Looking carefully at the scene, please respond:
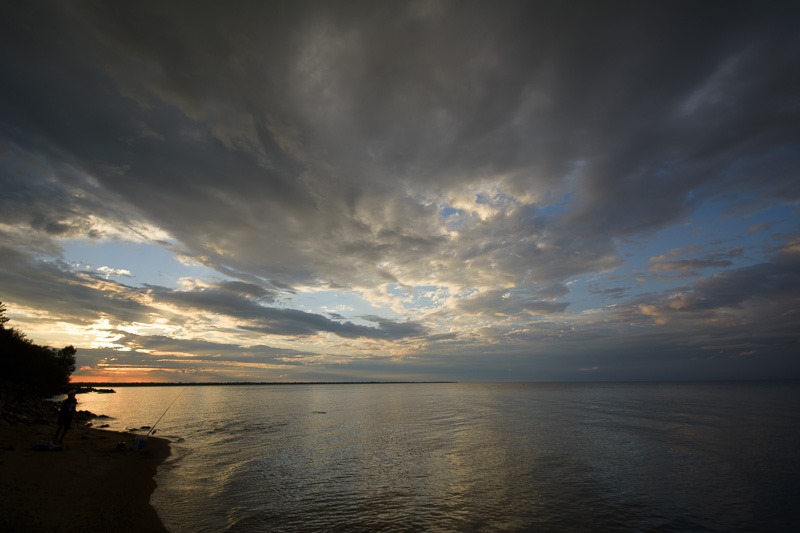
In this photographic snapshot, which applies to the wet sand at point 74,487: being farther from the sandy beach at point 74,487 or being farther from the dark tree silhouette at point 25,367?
the dark tree silhouette at point 25,367

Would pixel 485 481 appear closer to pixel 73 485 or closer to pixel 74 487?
pixel 74 487

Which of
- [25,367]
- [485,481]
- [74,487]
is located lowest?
[485,481]

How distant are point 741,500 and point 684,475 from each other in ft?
15.5

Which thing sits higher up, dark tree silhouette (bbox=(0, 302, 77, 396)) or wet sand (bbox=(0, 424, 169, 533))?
dark tree silhouette (bbox=(0, 302, 77, 396))

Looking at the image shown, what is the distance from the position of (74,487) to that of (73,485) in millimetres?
347

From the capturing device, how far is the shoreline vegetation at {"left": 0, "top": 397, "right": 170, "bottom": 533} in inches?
527

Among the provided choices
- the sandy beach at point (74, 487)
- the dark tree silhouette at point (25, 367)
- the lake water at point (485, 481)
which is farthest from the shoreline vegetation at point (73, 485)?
the dark tree silhouette at point (25, 367)

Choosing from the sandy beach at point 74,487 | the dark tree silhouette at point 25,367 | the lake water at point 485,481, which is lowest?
the lake water at point 485,481

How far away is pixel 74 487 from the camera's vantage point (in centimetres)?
1716

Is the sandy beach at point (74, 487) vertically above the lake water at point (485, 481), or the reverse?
the sandy beach at point (74, 487)

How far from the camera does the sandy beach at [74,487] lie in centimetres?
1334

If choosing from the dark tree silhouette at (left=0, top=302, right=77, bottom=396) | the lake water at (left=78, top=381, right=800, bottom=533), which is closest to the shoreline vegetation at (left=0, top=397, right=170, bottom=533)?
the lake water at (left=78, top=381, right=800, bottom=533)

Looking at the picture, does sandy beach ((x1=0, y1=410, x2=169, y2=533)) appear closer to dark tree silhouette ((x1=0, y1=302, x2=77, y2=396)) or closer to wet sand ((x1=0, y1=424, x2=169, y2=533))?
wet sand ((x1=0, y1=424, x2=169, y2=533))

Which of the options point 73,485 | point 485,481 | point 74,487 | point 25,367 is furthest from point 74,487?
point 25,367
